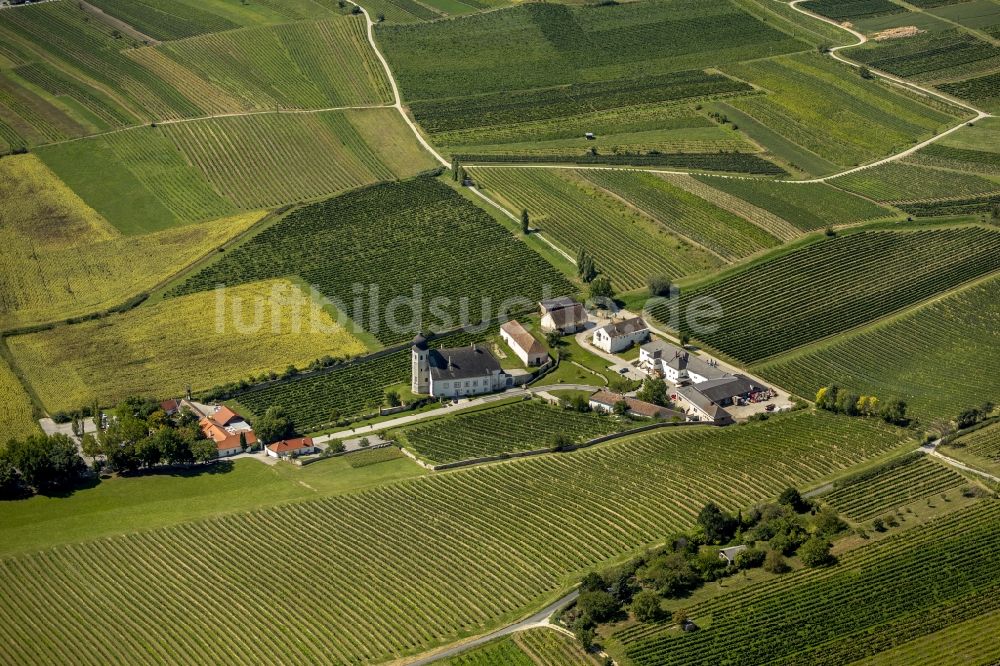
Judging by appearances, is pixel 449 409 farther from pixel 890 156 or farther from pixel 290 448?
pixel 890 156

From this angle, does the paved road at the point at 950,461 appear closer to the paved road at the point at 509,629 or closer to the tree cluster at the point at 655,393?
the tree cluster at the point at 655,393

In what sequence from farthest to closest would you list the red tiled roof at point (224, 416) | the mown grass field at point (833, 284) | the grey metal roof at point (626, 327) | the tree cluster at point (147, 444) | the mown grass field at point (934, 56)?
the mown grass field at point (934, 56)
the mown grass field at point (833, 284)
the grey metal roof at point (626, 327)
the red tiled roof at point (224, 416)
the tree cluster at point (147, 444)

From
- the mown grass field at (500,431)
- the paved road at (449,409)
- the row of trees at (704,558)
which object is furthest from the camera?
the paved road at (449,409)

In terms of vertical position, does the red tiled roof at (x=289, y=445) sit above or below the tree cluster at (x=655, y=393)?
below

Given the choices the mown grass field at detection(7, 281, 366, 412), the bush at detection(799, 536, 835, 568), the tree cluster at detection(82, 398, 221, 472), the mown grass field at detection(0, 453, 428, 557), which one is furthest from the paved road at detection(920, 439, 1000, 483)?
the tree cluster at detection(82, 398, 221, 472)

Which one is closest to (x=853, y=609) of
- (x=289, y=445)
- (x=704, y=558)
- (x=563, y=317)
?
(x=704, y=558)

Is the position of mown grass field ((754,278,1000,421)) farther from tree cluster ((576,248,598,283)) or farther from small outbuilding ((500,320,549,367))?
tree cluster ((576,248,598,283))

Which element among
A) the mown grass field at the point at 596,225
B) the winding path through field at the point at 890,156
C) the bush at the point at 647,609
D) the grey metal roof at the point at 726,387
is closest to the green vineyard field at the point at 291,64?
the winding path through field at the point at 890,156
